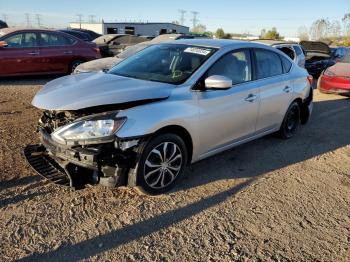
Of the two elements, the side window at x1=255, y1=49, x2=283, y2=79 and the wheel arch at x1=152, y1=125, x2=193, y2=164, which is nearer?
the wheel arch at x1=152, y1=125, x2=193, y2=164

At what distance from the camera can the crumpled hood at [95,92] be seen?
12.3 feet

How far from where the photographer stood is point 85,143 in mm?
3635

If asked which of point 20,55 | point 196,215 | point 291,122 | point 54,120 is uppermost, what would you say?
point 54,120

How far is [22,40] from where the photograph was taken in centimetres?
1091

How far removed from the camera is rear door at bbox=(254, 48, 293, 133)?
5414 millimetres

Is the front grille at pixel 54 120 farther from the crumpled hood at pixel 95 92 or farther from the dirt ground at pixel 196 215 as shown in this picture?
the dirt ground at pixel 196 215

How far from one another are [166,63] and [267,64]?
69.1 inches

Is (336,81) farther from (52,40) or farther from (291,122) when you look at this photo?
(52,40)

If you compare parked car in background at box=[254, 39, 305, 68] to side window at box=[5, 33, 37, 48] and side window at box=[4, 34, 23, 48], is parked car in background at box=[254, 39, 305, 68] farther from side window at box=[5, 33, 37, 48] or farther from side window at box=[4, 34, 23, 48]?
side window at box=[4, 34, 23, 48]

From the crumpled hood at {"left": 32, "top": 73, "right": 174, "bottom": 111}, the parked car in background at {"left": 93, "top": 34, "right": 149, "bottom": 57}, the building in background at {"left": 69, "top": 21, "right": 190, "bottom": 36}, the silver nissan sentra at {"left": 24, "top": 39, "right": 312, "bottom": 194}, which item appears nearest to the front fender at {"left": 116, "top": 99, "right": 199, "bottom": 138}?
the silver nissan sentra at {"left": 24, "top": 39, "right": 312, "bottom": 194}

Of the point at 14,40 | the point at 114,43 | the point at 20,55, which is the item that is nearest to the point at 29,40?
the point at 14,40

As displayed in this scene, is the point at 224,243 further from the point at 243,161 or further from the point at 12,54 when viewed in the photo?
the point at 12,54

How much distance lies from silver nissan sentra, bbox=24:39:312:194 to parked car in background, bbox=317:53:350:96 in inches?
224

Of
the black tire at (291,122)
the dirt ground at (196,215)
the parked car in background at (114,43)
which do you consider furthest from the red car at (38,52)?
the black tire at (291,122)
